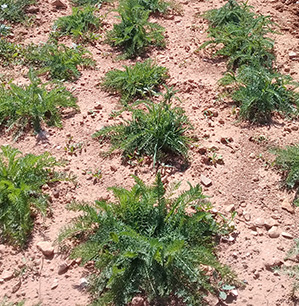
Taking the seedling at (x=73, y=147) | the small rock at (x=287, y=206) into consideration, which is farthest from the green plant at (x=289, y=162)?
the seedling at (x=73, y=147)

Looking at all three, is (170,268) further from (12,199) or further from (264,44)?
(264,44)

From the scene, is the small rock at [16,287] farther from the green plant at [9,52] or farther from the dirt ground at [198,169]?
the green plant at [9,52]

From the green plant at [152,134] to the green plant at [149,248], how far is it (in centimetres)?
65

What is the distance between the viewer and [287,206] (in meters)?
3.56

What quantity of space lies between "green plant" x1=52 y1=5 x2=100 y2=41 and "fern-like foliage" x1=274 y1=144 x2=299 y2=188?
298cm

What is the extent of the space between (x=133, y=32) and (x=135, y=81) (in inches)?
39.5

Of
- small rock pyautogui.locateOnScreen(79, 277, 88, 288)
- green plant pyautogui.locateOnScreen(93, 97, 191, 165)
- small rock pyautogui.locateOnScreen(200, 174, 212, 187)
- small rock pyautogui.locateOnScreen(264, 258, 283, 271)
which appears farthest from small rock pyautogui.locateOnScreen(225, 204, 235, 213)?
small rock pyautogui.locateOnScreen(79, 277, 88, 288)

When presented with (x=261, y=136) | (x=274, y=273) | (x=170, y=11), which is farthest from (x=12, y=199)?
(x=170, y=11)

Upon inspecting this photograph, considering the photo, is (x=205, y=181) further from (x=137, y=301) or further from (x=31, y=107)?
(x=31, y=107)

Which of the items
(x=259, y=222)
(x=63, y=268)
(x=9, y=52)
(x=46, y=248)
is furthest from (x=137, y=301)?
(x=9, y=52)

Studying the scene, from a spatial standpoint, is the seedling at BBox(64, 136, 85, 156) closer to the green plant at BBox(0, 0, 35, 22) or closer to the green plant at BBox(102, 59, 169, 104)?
the green plant at BBox(102, 59, 169, 104)

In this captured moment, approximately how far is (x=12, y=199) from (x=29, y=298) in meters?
0.79

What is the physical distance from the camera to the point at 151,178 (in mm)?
3838

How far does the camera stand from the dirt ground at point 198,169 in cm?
313
